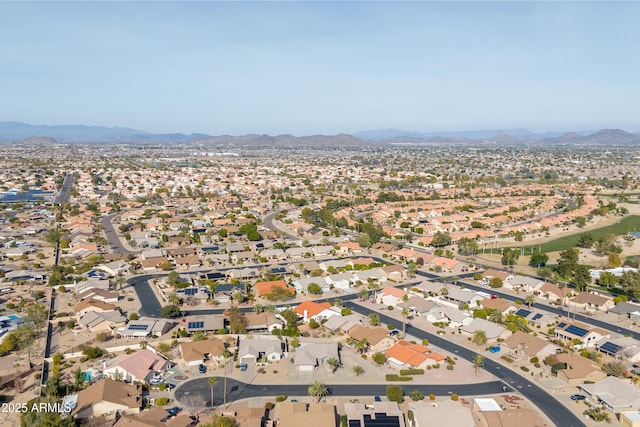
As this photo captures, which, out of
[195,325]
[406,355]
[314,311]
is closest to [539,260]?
[314,311]

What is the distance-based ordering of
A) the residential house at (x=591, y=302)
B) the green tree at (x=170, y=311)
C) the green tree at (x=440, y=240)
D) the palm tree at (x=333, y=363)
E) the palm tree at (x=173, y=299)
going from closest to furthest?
the palm tree at (x=333, y=363)
the green tree at (x=170, y=311)
the palm tree at (x=173, y=299)
the residential house at (x=591, y=302)
the green tree at (x=440, y=240)

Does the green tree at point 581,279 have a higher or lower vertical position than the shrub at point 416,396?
higher

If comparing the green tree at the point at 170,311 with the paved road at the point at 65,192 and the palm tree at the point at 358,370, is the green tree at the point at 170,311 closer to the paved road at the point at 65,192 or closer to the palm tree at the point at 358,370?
the palm tree at the point at 358,370

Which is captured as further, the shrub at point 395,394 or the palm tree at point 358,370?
the palm tree at point 358,370

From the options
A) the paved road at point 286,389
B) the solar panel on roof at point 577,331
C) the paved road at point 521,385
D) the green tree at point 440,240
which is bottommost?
the paved road at point 521,385

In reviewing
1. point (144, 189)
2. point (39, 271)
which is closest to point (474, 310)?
point (39, 271)

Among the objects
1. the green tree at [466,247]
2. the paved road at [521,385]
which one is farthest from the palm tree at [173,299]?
the green tree at [466,247]

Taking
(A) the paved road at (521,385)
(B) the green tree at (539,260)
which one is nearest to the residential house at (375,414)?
(A) the paved road at (521,385)

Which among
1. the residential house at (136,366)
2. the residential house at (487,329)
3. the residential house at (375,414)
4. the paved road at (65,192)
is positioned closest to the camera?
the residential house at (375,414)
